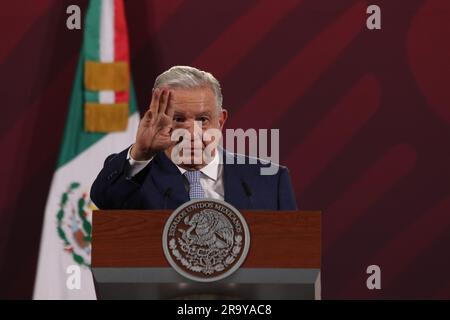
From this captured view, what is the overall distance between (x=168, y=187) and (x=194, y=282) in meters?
0.59

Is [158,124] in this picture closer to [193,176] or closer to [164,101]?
[164,101]

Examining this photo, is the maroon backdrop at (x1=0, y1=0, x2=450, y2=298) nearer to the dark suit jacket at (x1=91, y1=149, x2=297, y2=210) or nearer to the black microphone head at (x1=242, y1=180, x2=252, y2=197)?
the dark suit jacket at (x1=91, y1=149, x2=297, y2=210)

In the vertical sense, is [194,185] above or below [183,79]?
below

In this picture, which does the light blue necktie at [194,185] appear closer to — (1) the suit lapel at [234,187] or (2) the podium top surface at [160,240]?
(1) the suit lapel at [234,187]

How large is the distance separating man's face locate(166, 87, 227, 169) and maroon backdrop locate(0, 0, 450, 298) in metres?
2.35

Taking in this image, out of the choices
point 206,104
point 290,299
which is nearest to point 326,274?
point 206,104

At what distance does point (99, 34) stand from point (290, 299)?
3.30m

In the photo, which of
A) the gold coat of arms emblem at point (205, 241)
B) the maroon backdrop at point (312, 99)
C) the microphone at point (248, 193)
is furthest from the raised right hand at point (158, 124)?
the maroon backdrop at point (312, 99)

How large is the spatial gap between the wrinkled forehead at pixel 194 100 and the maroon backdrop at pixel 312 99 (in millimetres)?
2371

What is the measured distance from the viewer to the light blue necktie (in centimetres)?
288

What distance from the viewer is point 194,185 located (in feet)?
9.53

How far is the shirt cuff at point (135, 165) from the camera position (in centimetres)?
263

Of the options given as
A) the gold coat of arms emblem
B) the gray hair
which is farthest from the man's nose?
the gold coat of arms emblem

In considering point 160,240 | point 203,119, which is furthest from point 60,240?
point 160,240
